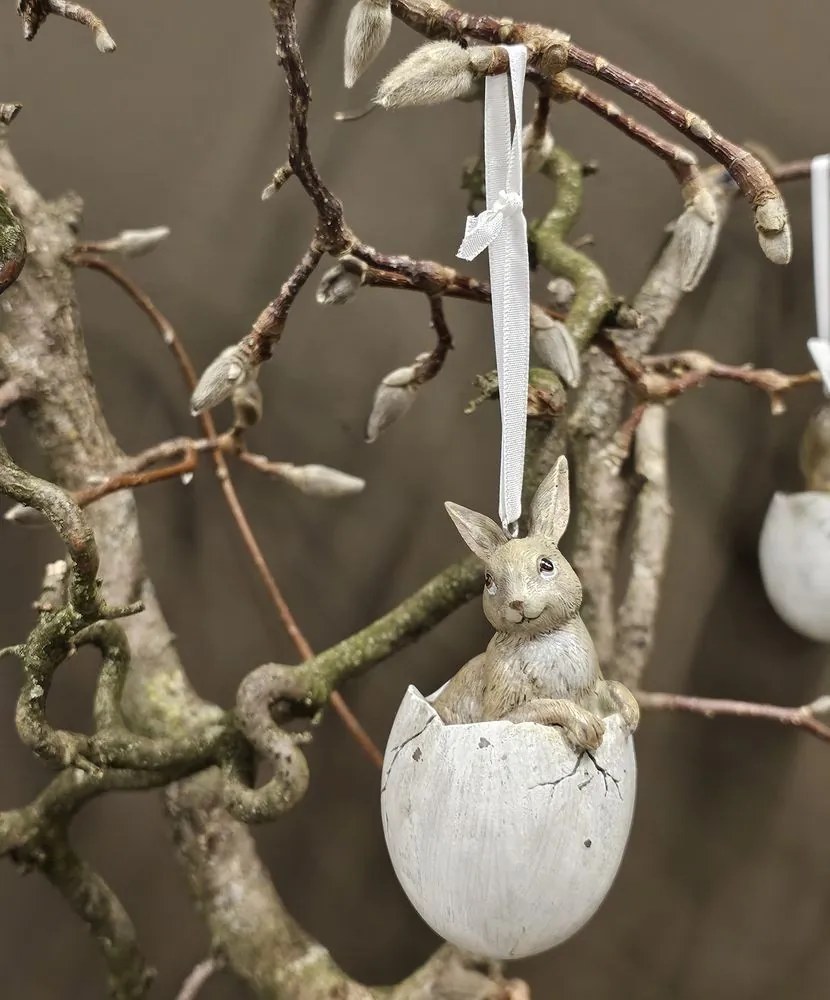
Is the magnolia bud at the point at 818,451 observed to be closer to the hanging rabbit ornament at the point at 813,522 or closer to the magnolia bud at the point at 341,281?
the hanging rabbit ornament at the point at 813,522

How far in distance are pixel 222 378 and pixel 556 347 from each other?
0.22 meters

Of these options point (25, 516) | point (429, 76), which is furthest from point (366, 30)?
point (25, 516)

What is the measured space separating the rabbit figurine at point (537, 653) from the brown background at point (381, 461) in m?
0.30

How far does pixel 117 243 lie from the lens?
25.6 inches

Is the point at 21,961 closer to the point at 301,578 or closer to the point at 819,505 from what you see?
the point at 301,578

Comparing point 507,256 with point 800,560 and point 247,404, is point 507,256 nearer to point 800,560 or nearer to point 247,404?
point 247,404

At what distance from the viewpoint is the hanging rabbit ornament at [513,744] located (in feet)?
1.42

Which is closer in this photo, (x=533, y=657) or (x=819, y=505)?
(x=533, y=657)

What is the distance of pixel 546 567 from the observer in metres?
0.47

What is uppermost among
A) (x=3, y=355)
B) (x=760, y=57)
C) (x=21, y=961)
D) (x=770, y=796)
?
(x=760, y=57)

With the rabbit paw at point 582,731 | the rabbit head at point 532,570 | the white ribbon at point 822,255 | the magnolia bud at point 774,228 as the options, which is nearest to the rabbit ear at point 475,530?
the rabbit head at point 532,570

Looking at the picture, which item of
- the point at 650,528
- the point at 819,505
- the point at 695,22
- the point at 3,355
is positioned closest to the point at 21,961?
the point at 3,355

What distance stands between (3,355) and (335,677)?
0.36 meters

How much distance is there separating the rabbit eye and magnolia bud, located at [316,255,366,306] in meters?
0.20
